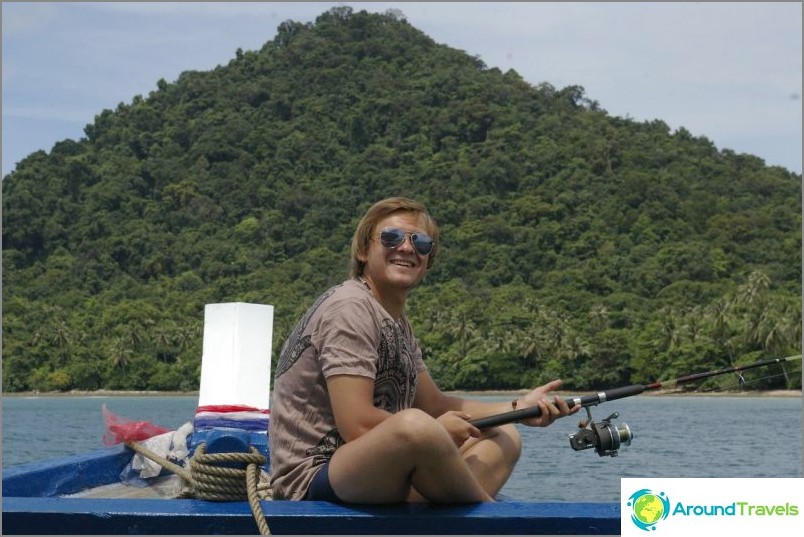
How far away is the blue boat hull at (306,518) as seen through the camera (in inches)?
119

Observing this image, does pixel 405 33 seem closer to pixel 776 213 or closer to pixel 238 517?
pixel 776 213

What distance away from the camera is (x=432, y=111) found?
11044cm

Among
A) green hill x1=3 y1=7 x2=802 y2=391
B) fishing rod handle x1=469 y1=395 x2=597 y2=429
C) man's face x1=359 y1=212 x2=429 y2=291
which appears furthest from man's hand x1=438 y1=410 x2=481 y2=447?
green hill x1=3 y1=7 x2=802 y2=391

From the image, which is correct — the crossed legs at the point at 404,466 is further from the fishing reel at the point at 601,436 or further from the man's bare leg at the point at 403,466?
the fishing reel at the point at 601,436

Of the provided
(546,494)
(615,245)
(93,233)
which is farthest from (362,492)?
(93,233)

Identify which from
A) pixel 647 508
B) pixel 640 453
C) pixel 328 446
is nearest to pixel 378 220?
pixel 328 446

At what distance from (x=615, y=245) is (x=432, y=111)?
3649cm

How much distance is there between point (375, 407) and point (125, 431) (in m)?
2.56

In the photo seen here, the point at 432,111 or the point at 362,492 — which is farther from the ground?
the point at 432,111

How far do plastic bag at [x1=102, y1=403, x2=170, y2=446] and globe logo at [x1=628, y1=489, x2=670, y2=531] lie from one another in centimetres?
302

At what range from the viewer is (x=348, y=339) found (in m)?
3.10

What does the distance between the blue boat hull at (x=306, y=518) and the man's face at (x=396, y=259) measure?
66 centimetres

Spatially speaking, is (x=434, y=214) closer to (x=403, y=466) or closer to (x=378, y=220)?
(x=378, y=220)

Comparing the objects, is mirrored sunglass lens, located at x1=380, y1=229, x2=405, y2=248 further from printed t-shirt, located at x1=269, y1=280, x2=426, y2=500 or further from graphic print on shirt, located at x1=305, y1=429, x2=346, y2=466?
graphic print on shirt, located at x1=305, y1=429, x2=346, y2=466
